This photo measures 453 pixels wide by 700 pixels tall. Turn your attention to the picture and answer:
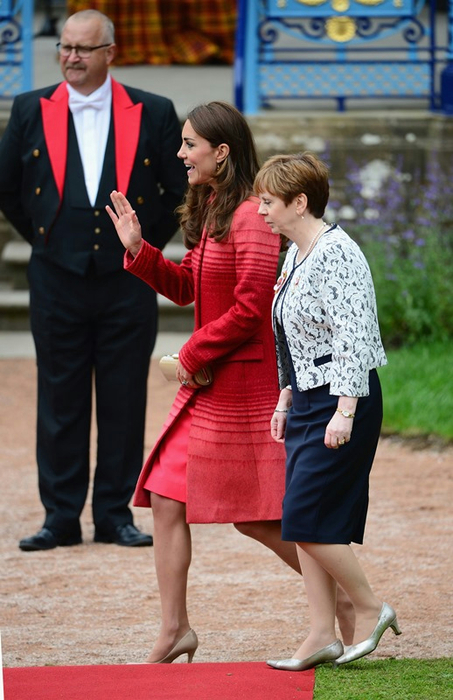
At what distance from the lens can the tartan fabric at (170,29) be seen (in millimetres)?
13648

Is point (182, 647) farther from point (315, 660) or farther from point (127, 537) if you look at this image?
point (127, 537)

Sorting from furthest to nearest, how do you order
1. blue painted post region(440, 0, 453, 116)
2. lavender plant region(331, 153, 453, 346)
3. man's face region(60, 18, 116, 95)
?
blue painted post region(440, 0, 453, 116)
lavender plant region(331, 153, 453, 346)
man's face region(60, 18, 116, 95)

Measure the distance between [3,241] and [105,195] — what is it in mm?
5250

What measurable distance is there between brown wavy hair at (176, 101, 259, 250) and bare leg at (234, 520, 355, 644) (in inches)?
34.7

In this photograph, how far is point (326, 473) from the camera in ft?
12.2

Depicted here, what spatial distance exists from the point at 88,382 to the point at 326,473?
2.25 meters

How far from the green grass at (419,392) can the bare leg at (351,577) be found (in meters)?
3.92

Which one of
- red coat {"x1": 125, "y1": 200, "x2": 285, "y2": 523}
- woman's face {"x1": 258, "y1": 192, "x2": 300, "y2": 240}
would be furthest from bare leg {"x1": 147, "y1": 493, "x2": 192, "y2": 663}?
woman's face {"x1": 258, "y1": 192, "x2": 300, "y2": 240}

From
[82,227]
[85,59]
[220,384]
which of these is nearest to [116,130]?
[85,59]

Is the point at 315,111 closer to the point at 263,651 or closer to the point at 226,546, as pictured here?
the point at 226,546

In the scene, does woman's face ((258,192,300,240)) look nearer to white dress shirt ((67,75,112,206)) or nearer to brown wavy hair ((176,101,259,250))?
brown wavy hair ((176,101,259,250))

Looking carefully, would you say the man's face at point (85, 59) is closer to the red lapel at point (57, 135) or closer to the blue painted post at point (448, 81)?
the red lapel at point (57, 135)

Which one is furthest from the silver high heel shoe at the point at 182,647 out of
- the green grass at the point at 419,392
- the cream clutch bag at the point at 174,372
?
the green grass at the point at 419,392

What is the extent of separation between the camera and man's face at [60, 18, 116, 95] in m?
5.40
